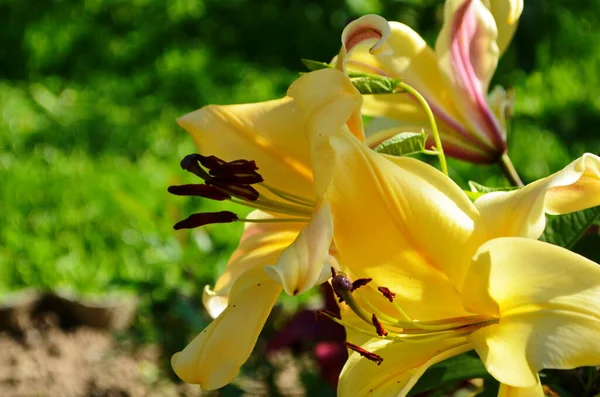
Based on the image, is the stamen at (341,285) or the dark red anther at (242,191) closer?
the stamen at (341,285)

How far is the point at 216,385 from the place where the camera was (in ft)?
2.64

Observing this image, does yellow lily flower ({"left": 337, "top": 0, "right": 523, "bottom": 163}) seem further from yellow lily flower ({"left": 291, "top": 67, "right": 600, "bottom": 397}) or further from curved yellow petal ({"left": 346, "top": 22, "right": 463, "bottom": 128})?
yellow lily flower ({"left": 291, "top": 67, "right": 600, "bottom": 397})

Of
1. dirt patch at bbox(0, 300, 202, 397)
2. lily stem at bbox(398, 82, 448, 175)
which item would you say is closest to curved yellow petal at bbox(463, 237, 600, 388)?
lily stem at bbox(398, 82, 448, 175)

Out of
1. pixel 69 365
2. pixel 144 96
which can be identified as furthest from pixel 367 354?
pixel 144 96

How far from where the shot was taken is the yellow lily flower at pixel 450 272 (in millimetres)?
688

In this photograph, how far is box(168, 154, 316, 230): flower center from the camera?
83 cm

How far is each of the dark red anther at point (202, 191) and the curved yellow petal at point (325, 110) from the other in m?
0.11

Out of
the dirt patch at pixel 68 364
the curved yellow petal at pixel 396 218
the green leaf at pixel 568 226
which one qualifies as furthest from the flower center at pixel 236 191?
the dirt patch at pixel 68 364

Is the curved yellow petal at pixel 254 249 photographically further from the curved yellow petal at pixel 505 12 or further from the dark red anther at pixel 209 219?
the curved yellow petal at pixel 505 12

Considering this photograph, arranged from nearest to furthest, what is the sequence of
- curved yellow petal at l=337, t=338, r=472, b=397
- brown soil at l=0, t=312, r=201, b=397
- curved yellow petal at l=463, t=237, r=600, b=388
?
curved yellow petal at l=463, t=237, r=600, b=388 → curved yellow petal at l=337, t=338, r=472, b=397 → brown soil at l=0, t=312, r=201, b=397

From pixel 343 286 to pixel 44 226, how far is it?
2.63m

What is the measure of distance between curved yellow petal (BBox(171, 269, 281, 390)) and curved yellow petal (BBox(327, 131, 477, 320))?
0.08 meters

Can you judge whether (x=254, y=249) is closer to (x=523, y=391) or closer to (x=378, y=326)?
(x=378, y=326)

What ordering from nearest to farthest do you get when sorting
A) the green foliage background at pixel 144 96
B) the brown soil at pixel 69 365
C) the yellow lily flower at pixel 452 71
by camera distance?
the yellow lily flower at pixel 452 71 → the brown soil at pixel 69 365 → the green foliage background at pixel 144 96
